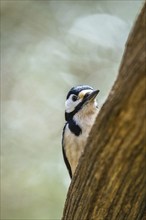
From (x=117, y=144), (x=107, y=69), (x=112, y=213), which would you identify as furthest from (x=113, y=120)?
(x=107, y=69)

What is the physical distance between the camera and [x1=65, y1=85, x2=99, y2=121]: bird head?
2.31 metres

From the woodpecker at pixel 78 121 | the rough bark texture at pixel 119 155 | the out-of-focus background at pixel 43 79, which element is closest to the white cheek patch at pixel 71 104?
the woodpecker at pixel 78 121

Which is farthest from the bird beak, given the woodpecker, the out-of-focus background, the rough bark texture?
the out-of-focus background

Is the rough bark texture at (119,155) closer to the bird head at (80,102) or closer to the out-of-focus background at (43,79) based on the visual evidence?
the bird head at (80,102)

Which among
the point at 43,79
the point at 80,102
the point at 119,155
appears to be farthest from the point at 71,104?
the point at 43,79

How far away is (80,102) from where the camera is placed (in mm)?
2357

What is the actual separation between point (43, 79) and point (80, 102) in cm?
154

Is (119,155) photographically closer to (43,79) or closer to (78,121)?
(78,121)

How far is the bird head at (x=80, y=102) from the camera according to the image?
231 cm

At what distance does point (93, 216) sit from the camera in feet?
5.29

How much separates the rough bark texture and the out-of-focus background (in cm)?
210

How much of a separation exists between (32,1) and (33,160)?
3.31 feet

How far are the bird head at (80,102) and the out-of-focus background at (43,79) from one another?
1.35 m

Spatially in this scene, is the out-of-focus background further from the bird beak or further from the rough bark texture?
the rough bark texture
